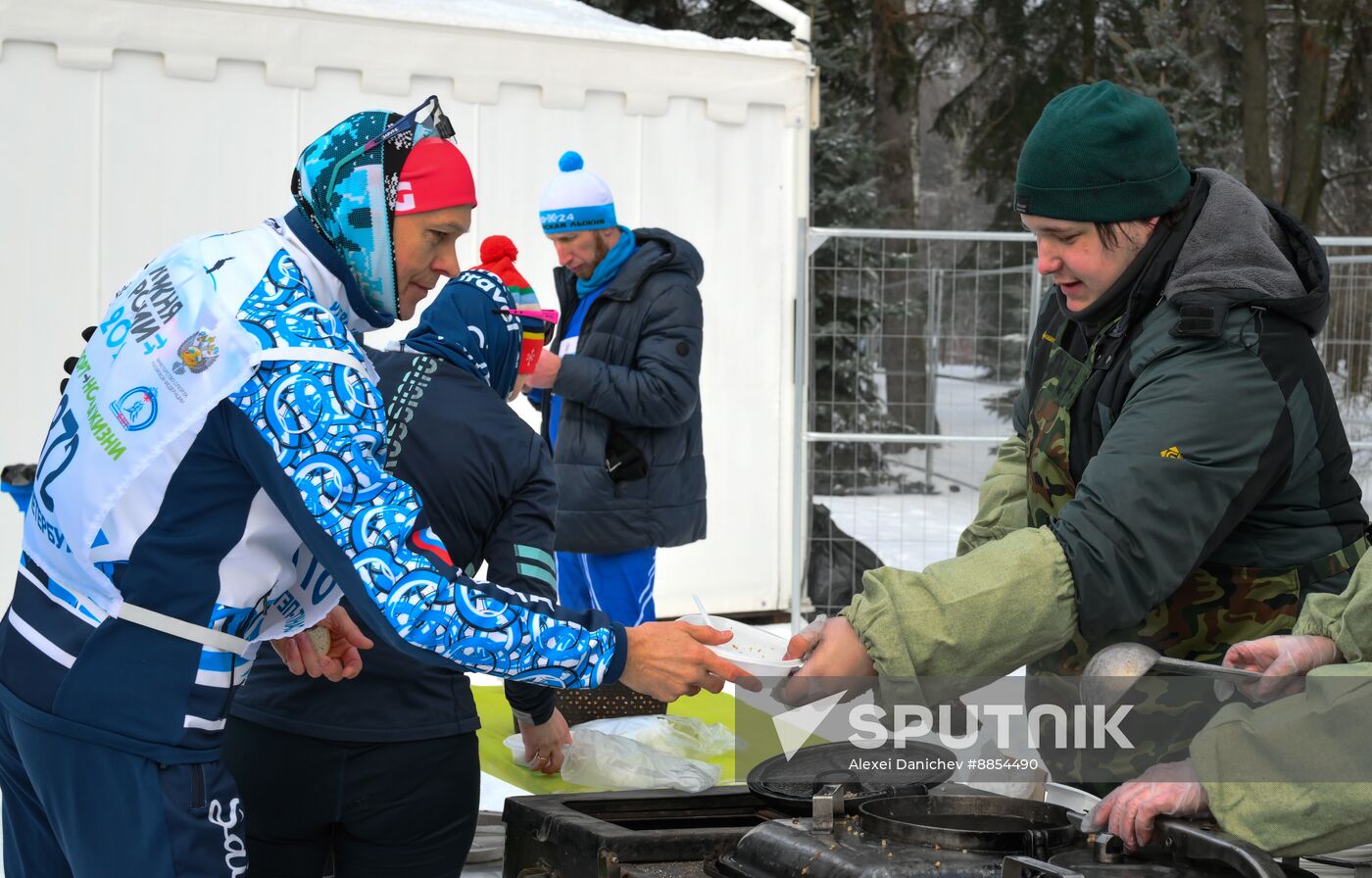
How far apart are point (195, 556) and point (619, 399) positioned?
276cm

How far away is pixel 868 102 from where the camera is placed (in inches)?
573

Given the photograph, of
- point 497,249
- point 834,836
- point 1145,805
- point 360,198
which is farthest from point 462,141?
point 1145,805

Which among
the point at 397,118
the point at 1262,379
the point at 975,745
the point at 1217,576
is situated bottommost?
the point at 975,745

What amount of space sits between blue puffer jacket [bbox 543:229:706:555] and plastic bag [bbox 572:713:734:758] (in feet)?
2.38

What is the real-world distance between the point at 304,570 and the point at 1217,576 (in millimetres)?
1256

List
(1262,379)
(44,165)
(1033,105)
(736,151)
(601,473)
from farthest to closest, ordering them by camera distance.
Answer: (1033,105) < (736,151) < (44,165) < (601,473) < (1262,379)

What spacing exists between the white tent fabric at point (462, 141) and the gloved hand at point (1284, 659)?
4.84 meters

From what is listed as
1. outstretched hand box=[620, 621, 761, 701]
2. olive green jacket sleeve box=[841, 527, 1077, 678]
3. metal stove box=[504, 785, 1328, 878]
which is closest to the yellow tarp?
metal stove box=[504, 785, 1328, 878]

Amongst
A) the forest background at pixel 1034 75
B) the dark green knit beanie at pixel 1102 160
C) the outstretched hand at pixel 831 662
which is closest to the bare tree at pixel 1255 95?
the forest background at pixel 1034 75

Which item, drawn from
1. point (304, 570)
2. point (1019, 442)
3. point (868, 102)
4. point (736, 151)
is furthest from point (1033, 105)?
point (304, 570)

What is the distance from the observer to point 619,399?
4.41 metres

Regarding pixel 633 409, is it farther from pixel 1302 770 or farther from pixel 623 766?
pixel 1302 770

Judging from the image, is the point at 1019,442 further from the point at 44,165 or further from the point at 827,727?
the point at 44,165

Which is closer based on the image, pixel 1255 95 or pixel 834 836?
pixel 834 836
